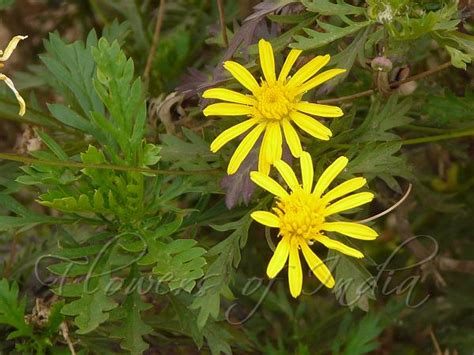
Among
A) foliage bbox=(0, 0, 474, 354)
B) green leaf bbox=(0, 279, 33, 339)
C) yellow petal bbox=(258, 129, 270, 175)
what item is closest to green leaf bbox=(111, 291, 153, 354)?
foliage bbox=(0, 0, 474, 354)

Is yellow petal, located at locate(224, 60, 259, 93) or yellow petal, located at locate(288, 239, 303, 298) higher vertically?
yellow petal, located at locate(224, 60, 259, 93)

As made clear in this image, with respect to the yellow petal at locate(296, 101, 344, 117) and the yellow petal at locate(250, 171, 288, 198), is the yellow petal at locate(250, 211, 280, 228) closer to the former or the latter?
the yellow petal at locate(250, 171, 288, 198)

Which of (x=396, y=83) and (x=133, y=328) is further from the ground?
(x=396, y=83)

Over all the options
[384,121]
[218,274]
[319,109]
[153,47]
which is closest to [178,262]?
[218,274]

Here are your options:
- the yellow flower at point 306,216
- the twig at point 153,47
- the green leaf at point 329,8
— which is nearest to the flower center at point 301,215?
the yellow flower at point 306,216

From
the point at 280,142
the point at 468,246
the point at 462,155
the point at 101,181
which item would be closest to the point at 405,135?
the point at 462,155

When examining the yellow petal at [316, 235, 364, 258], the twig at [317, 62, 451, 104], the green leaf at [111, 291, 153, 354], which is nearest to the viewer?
the yellow petal at [316, 235, 364, 258]

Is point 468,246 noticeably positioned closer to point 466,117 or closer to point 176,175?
point 466,117

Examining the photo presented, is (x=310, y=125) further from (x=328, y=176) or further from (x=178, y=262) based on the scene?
(x=178, y=262)
